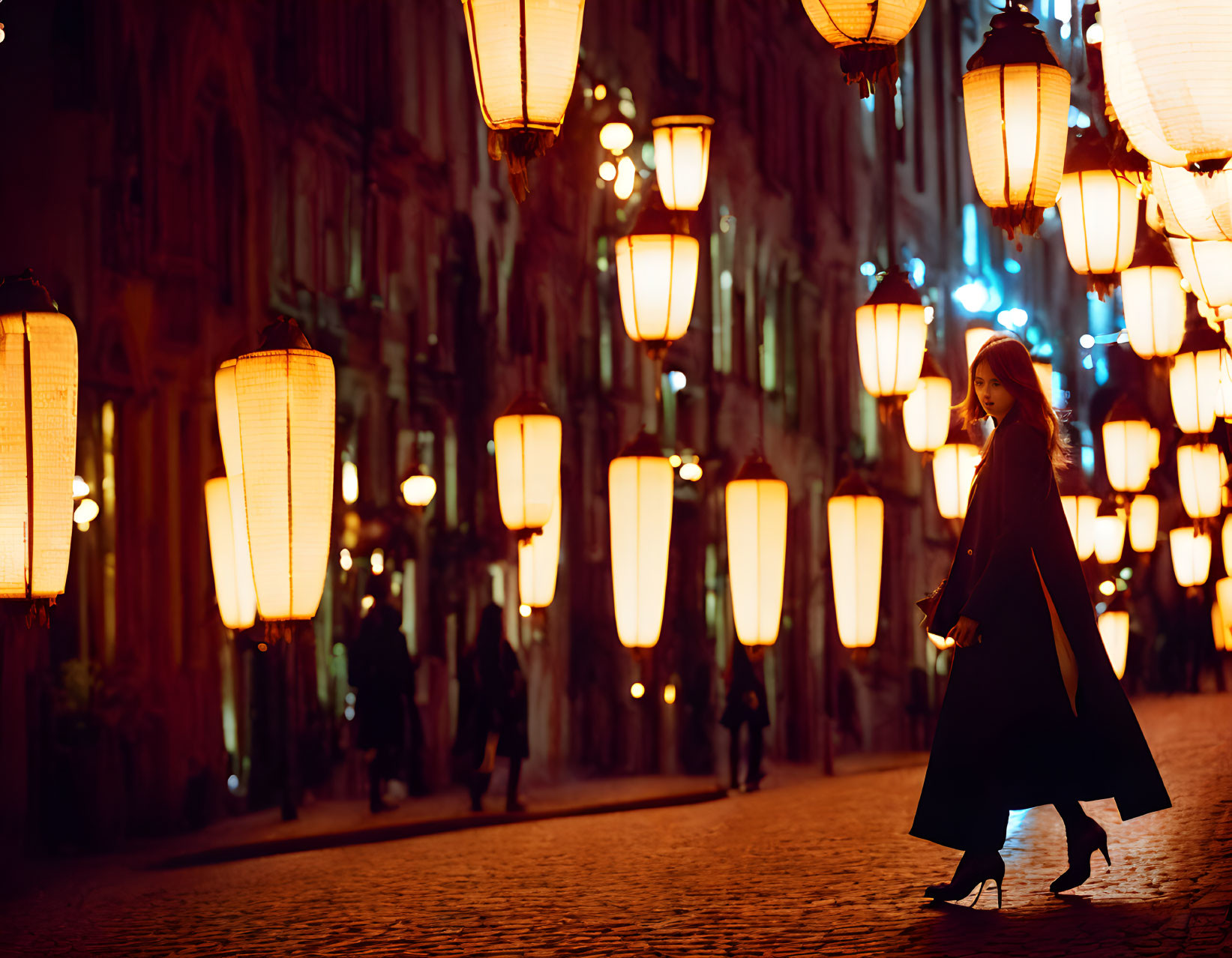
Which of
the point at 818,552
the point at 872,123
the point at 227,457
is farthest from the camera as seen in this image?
the point at 872,123

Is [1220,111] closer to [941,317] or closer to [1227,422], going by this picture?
[1227,422]

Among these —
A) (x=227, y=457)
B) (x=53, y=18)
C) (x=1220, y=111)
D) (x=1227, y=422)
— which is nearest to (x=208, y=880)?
(x=227, y=457)

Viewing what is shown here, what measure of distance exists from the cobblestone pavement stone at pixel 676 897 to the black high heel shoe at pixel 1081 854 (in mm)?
91

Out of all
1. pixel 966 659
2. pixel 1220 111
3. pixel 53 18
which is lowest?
pixel 966 659

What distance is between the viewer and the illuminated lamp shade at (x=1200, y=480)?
60.7 ft

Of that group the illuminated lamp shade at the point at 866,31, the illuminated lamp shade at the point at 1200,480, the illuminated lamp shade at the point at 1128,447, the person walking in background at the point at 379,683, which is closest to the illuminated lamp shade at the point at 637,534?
the person walking in background at the point at 379,683

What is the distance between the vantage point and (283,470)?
838 centimetres

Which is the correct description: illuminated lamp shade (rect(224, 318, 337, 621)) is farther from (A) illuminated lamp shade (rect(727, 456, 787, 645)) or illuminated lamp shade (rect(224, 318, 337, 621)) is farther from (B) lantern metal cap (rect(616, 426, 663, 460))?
(A) illuminated lamp shade (rect(727, 456, 787, 645))

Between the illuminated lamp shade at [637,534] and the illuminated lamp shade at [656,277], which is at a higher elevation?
the illuminated lamp shade at [656,277]

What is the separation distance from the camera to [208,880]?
9.45 m

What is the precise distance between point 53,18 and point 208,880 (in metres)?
6.02

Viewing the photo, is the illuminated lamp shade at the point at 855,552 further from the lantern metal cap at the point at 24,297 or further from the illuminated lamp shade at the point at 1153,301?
the lantern metal cap at the point at 24,297

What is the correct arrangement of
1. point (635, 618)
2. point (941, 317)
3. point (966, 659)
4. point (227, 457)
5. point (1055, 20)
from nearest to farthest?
1. point (966, 659)
2. point (227, 457)
3. point (635, 618)
4. point (941, 317)
5. point (1055, 20)

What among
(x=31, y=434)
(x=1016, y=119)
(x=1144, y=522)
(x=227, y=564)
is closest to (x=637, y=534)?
(x=227, y=564)
